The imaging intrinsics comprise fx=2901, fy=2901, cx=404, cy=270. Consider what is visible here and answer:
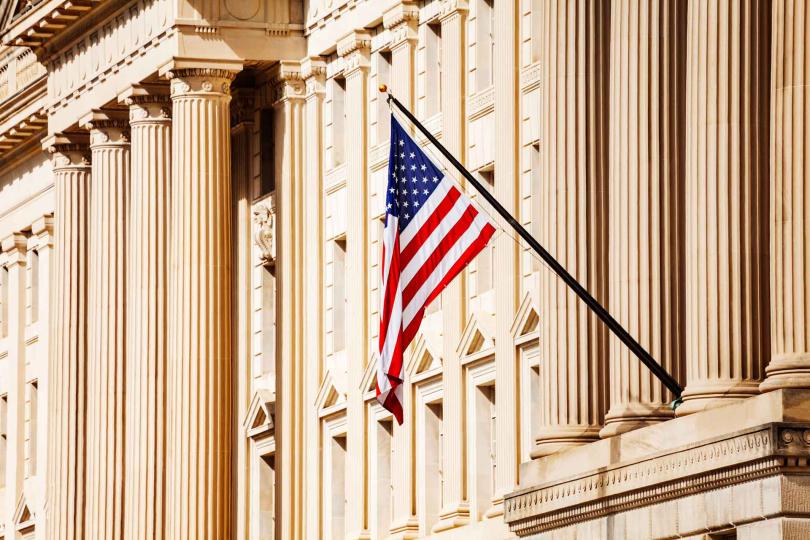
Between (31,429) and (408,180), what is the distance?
134ft

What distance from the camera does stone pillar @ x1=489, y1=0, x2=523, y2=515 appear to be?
5341 centimetres

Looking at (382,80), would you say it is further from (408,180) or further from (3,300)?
(3,300)

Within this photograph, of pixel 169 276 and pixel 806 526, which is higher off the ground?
pixel 169 276

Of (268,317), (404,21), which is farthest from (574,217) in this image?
(268,317)

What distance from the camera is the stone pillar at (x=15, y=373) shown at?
83062 millimetres

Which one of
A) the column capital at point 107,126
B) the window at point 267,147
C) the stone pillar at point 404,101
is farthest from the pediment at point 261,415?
the column capital at point 107,126

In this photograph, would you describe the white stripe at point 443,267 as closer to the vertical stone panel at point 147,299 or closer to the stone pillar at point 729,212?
the stone pillar at point 729,212

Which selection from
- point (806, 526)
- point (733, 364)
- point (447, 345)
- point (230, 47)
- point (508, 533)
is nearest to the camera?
point (806, 526)

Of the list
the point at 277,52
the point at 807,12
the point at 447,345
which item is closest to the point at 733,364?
the point at 807,12

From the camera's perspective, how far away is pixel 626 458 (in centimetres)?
3972

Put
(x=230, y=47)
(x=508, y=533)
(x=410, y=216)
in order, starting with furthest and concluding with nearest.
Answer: (x=230, y=47)
(x=508, y=533)
(x=410, y=216)

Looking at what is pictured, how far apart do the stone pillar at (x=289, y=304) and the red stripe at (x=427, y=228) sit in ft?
71.0

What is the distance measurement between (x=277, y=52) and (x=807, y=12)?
2922 cm

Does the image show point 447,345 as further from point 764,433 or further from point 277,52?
point 764,433
